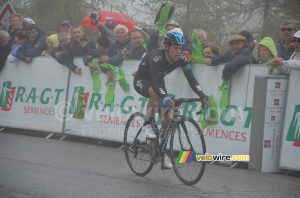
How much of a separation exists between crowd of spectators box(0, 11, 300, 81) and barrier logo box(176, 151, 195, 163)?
1.69 m

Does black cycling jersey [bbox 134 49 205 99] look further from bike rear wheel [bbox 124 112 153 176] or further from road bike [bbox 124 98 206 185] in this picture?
bike rear wheel [bbox 124 112 153 176]

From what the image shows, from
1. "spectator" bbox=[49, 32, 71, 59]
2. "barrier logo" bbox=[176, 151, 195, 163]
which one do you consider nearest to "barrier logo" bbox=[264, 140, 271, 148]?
"barrier logo" bbox=[176, 151, 195, 163]

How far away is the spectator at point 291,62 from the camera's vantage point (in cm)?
927

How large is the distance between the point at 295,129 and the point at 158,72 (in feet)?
7.98

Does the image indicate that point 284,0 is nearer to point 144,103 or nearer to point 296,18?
point 296,18

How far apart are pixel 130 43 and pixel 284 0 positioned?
9.08 metres

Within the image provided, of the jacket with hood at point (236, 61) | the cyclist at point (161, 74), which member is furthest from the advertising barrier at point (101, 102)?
the cyclist at point (161, 74)

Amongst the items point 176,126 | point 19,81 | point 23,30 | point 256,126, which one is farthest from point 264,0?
point 176,126

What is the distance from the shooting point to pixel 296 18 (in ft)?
62.2

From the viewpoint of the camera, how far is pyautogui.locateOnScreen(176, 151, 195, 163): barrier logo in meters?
7.79

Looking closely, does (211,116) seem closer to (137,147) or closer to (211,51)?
(211,51)

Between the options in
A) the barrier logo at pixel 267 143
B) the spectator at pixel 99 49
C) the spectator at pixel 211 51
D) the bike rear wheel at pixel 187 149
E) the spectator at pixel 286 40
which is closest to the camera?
the bike rear wheel at pixel 187 149

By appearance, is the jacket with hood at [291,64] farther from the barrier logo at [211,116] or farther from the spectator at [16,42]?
the spectator at [16,42]

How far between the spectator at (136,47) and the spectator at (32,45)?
317 centimetres
